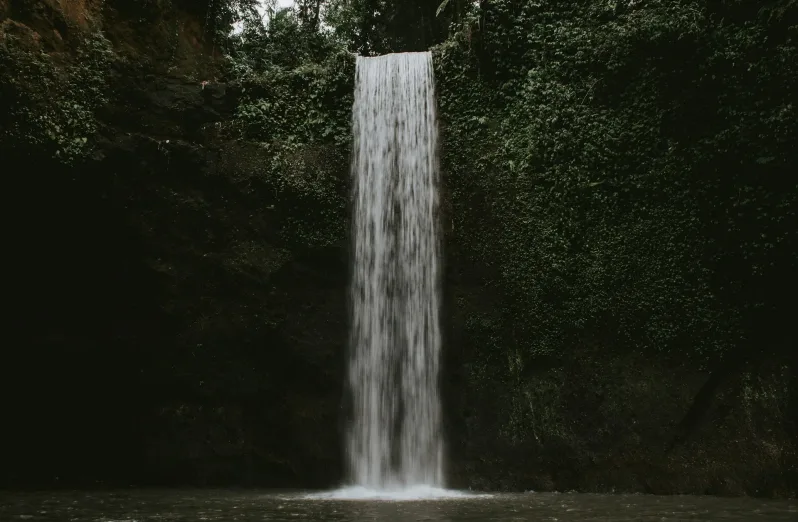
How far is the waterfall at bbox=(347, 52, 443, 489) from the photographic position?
33.2 ft

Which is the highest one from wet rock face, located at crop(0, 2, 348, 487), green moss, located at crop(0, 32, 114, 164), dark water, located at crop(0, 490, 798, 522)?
green moss, located at crop(0, 32, 114, 164)

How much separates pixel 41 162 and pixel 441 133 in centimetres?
Result: 647

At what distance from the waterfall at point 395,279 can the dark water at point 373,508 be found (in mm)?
1776

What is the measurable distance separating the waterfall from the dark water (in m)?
1.78

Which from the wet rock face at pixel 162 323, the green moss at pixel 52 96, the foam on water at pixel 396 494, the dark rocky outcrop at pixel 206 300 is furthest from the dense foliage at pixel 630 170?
the green moss at pixel 52 96

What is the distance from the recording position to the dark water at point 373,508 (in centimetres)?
598

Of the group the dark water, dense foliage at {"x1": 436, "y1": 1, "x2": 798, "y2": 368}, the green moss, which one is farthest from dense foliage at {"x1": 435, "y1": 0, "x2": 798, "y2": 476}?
the green moss

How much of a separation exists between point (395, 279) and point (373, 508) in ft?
15.3

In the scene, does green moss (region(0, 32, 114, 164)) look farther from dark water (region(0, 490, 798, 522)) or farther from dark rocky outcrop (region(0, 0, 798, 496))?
dark water (region(0, 490, 798, 522))

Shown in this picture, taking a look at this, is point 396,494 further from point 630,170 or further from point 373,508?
point 630,170

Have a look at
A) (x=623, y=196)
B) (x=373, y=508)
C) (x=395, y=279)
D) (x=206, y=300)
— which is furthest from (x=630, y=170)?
(x=206, y=300)

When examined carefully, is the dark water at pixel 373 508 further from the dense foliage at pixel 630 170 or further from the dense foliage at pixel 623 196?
the dense foliage at pixel 630 170

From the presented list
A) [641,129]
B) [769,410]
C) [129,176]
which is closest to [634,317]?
[769,410]

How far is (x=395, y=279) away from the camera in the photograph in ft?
35.4
